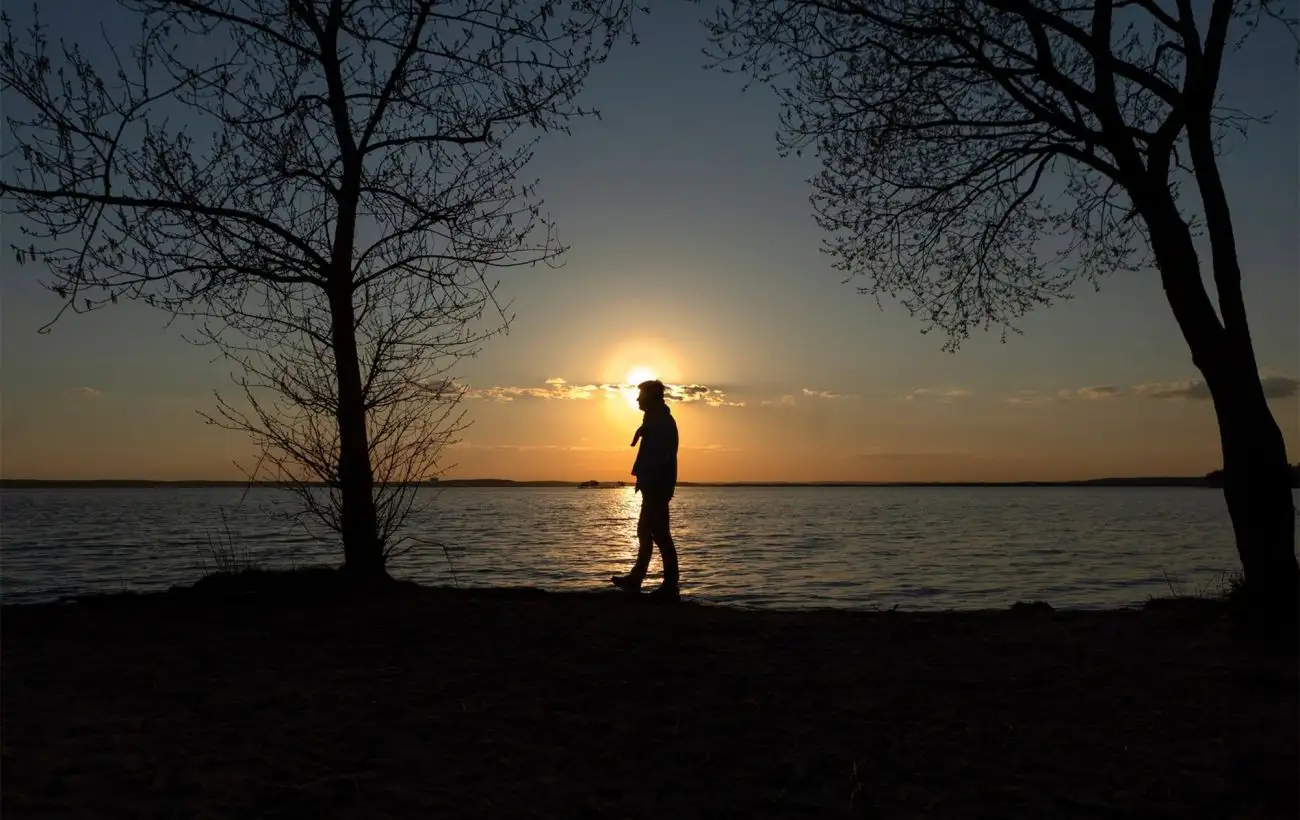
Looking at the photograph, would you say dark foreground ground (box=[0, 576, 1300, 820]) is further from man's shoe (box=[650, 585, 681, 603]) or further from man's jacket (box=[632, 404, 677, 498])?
man's jacket (box=[632, 404, 677, 498])

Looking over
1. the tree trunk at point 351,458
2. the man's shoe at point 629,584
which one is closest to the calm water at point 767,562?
the man's shoe at point 629,584

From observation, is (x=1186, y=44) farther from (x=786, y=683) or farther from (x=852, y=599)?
(x=852, y=599)

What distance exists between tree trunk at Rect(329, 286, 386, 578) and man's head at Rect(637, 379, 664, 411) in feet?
11.4

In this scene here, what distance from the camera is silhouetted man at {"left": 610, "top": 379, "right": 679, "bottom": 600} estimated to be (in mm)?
11523

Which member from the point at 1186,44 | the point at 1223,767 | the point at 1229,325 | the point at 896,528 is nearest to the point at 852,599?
the point at 1229,325

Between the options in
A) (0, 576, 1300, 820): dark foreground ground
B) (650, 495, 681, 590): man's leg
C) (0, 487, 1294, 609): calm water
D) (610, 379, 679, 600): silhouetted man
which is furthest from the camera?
(0, 487, 1294, 609): calm water

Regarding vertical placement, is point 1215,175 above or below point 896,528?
above

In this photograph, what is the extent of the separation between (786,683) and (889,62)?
6664 mm

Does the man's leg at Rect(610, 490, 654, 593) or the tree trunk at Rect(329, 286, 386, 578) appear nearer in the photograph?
the tree trunk at Rect(329, 286, 386, 578)

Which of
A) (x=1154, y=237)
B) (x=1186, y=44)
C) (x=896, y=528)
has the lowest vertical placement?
(x=896, y=528)

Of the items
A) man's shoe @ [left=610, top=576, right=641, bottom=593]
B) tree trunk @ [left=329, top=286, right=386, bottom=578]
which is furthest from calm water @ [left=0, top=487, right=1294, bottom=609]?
tree trunk @ [left=329, top=286, right=386, bottom=578]

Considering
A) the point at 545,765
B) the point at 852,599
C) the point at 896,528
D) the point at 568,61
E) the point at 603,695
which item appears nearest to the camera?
the point at 545,765

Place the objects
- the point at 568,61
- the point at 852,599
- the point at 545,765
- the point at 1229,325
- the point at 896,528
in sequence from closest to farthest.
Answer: the point at 545,765 → the point at 1229,325 → the point at 568,61 → the point at 852,599 → the point at 896,528

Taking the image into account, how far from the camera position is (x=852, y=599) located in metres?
18.3
